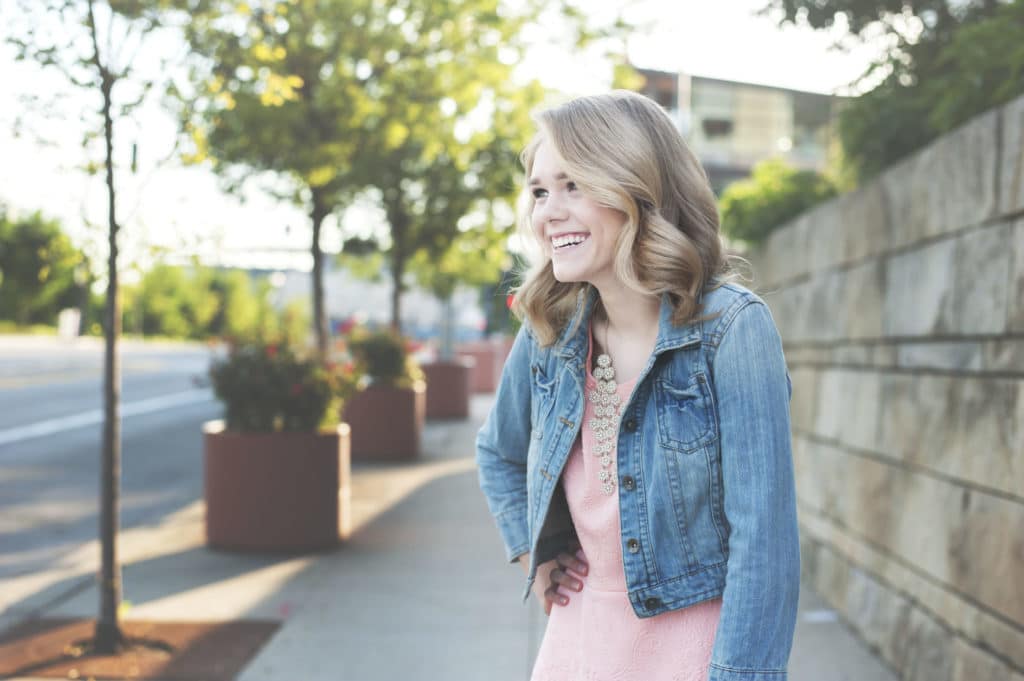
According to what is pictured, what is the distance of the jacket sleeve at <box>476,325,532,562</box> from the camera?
226 centimetres

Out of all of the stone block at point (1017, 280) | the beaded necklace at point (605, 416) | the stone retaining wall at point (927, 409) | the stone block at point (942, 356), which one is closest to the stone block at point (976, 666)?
the stone retaining wall at point (927, 409)

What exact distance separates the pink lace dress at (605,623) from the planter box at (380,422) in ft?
33.7

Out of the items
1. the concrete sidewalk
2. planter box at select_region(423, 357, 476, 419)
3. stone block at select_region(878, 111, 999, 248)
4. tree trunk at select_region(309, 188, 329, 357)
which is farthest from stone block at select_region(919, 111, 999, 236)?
planter box at select_region(423, 357, 476, 419)

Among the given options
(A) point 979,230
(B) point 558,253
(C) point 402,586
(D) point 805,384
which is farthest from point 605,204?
(D) point 805,384

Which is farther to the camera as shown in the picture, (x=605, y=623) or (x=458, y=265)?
(x=458, y=265)

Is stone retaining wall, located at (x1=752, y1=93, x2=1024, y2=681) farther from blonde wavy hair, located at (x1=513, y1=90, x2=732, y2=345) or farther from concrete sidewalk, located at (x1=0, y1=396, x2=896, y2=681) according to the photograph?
blonde wavy hair, located at (x1=513, y1=90, x2=732, y2=345)

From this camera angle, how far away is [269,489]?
22.8 ft

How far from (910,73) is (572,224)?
19.1 ft

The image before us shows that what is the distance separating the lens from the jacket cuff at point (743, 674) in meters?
1.74

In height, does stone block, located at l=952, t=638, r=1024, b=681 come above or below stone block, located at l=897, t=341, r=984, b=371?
below

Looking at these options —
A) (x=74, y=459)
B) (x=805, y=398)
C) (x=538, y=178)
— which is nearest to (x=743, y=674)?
(x=538, y=178)

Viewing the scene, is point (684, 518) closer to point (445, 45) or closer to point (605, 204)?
point (605, 204)

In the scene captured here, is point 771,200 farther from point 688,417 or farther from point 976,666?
point 688,417

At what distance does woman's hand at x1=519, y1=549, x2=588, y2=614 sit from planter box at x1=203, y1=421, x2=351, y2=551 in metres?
5.01
